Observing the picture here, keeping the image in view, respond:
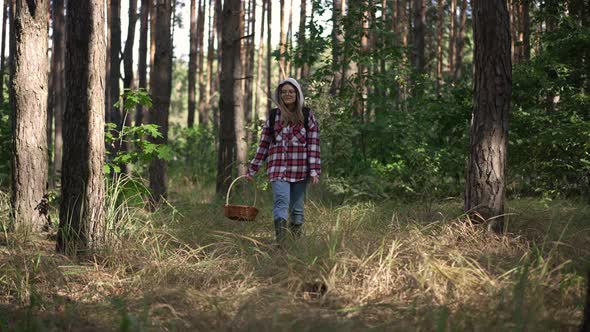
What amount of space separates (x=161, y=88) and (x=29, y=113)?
3050 millimetres

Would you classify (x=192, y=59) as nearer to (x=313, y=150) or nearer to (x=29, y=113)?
(x=29, y=113)

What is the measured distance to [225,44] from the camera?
10.3m

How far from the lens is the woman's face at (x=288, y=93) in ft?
19.0

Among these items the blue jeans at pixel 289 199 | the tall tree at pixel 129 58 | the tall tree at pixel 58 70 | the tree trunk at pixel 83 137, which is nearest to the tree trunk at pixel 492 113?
the blue jeans at pixel 289 199

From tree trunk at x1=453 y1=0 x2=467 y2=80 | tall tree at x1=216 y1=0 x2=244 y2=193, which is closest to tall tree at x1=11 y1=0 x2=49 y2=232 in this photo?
tall tree at x1=216 y1=0 x2=244 y2=193

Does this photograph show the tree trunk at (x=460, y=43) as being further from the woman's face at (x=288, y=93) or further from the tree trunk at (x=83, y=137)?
the tree trunk at (x=83, y=137)

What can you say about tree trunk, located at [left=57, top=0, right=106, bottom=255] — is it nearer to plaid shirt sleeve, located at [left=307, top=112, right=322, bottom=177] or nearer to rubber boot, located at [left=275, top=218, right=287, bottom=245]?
rubber boot, located at [left=275, top=218, right=287, bottom=245]

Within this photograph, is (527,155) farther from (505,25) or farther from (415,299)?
(415,299)

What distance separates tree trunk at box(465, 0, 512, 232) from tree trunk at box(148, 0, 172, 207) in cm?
533

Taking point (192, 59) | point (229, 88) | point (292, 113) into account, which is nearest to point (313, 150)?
point (292, 113)

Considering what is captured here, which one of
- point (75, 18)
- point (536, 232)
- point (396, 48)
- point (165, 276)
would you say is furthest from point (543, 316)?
point (396, 48)

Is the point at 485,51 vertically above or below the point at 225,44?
below

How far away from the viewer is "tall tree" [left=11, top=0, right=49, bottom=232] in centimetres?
663

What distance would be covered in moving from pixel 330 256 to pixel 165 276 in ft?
4.29
